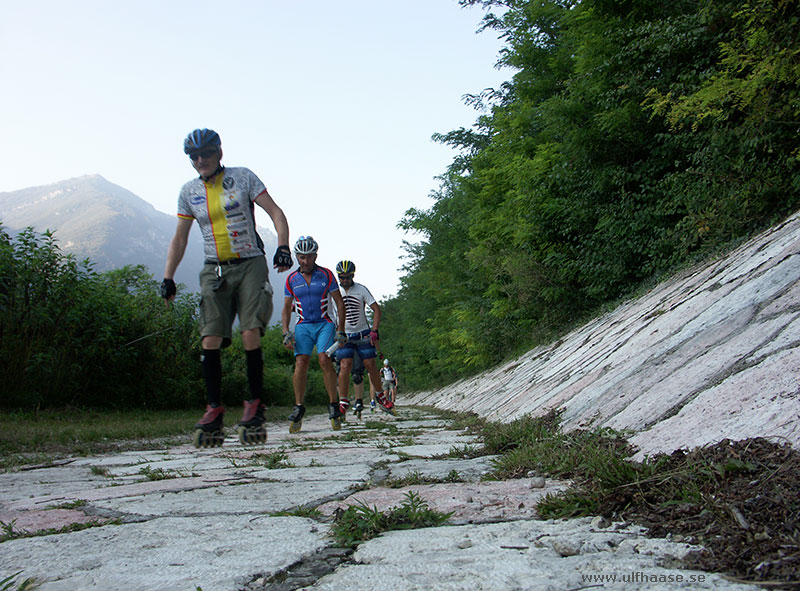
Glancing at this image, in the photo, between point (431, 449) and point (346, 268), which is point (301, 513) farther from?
point (346, 268)

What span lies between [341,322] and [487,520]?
5.89 metres

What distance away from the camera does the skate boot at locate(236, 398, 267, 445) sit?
402cm

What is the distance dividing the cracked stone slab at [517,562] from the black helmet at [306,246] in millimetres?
5677

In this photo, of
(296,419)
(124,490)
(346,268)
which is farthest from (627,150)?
(124,490)

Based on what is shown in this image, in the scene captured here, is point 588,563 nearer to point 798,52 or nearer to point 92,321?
point 798,52

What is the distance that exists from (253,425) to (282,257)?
1.23 metres

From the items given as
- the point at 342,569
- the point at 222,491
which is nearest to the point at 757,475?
the point at 342,569

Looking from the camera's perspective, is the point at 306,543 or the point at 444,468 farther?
the point at 444,468

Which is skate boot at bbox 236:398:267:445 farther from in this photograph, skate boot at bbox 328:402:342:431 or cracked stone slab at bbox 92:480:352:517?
skate boot at bbox 328:402:342:431

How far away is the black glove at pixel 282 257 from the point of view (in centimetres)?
408

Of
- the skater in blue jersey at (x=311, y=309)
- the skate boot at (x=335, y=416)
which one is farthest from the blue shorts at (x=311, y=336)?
the skate boot at (x=335, y=416)

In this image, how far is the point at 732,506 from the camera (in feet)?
5.34

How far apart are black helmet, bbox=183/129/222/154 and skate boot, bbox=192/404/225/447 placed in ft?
6.20

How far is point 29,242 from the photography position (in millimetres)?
11070
